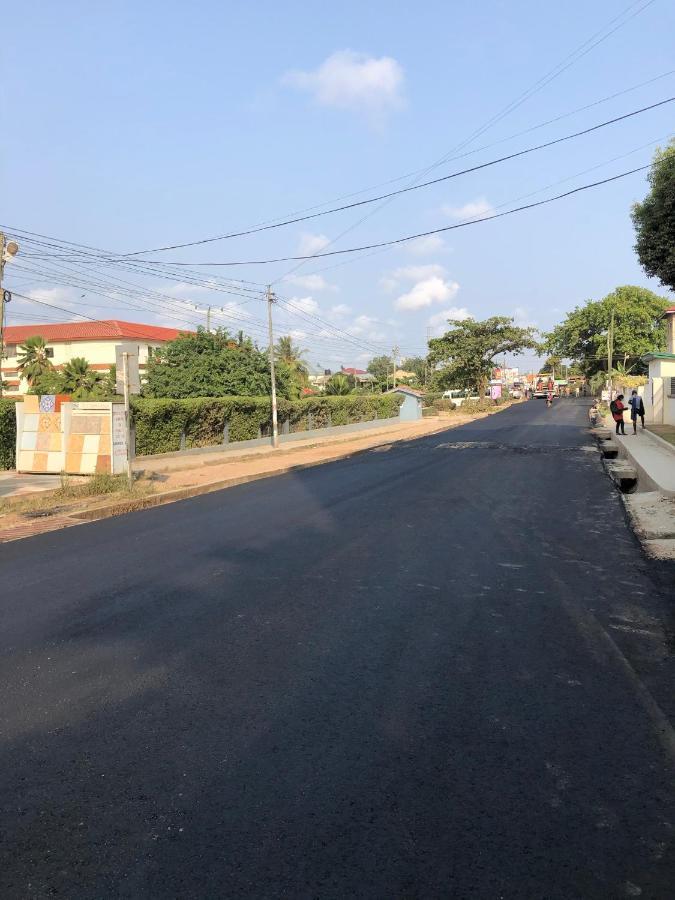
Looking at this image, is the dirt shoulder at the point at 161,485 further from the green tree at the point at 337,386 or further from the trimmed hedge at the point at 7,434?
the green tree at the point at 337,386

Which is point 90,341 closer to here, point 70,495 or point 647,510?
point 70,495

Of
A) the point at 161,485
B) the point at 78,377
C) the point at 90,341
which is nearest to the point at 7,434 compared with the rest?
the point at 161,485

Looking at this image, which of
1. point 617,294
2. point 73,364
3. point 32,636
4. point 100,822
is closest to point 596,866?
point 100,822

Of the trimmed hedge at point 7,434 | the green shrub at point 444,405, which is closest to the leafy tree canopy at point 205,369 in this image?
the trimmed hedge at point 7,434

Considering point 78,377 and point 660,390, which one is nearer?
point 78,377

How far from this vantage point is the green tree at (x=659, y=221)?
1499cm

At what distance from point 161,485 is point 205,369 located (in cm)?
1453

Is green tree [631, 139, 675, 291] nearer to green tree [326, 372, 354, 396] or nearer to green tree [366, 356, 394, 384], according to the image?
green tree [326, 372, 354, 396]

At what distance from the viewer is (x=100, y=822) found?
2.90m

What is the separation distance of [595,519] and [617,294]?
7091 centimetres

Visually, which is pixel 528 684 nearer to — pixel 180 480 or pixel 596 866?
pixel 596 866

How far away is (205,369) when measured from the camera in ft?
96.8

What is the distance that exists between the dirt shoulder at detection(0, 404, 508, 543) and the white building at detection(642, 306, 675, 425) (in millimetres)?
13917

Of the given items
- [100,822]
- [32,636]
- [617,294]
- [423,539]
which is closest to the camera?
[100,822]
